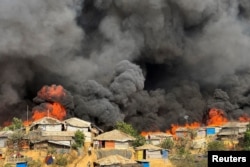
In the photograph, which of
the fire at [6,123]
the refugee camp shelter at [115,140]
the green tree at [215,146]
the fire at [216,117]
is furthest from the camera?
the fire at [216,117]

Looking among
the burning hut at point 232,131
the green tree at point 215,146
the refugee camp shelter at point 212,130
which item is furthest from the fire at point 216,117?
the green tree at point 215,146

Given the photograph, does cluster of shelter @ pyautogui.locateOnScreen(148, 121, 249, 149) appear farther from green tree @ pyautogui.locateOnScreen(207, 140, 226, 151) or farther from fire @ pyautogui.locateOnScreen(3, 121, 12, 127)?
fire @ pyautogui.locateOnScreen(3, 121, 12, 127)

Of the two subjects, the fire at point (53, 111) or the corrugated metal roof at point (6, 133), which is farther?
the fire at point (53, 111)

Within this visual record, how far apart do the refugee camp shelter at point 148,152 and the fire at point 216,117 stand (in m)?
17.8

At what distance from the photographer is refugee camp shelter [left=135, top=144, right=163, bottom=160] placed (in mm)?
38062

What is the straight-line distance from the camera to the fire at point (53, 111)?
49.4 m

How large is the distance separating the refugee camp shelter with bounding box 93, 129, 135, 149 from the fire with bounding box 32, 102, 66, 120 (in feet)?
34.4

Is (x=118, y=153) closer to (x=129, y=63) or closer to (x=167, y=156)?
(x=167, y=156)

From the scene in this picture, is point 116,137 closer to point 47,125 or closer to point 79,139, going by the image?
point 79,139

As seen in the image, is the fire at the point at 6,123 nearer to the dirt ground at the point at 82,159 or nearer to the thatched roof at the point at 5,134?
the thatched roof at the point at 5,134

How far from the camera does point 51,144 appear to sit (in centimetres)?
3806

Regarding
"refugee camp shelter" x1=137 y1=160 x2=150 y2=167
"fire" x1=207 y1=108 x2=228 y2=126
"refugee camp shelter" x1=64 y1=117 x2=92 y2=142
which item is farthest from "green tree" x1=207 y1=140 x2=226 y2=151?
"fire" x1=207 y1=108 x2=228 y2=126

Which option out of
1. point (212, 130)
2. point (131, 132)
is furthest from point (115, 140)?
point (212, 130)

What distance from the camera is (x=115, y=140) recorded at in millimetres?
39750
